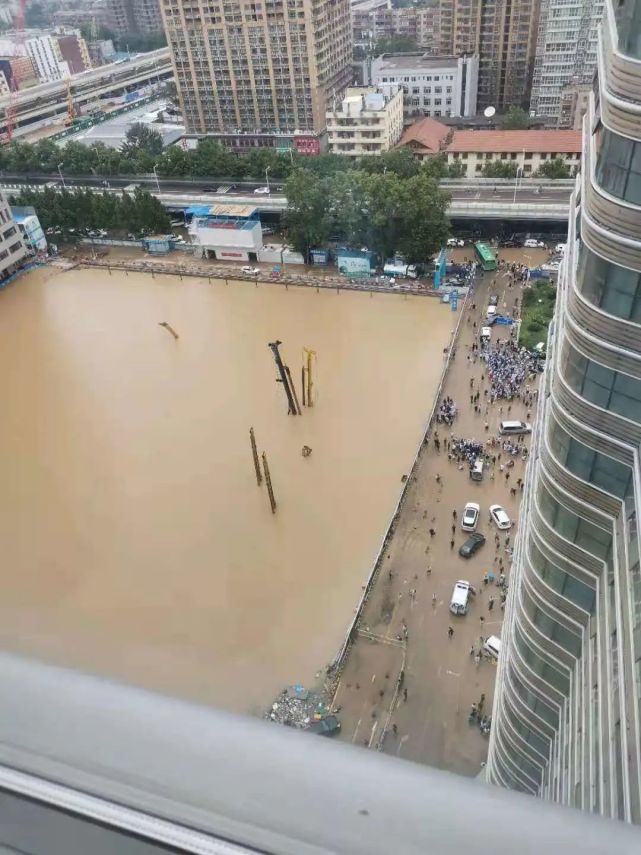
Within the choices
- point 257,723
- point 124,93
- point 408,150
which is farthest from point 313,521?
point 124,93

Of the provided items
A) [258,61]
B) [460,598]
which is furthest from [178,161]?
[460,598]

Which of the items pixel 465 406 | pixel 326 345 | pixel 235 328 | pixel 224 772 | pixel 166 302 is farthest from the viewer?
pixel 166 302

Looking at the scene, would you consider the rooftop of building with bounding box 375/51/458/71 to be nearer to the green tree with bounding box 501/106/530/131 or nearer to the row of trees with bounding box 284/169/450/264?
the green tree with bounding box 501/106/530/131

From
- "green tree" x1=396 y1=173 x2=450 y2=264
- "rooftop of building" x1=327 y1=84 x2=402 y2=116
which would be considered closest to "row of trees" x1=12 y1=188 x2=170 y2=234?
"rooftop of building" x1=327 y1=84 x2=402 y2=116

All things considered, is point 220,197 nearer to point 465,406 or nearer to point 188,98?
point 188,98

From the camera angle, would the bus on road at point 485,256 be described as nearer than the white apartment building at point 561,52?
Yes

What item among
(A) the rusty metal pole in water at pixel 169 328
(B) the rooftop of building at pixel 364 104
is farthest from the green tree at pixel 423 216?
(A) the rusty metal pole in water at pixel 169 328

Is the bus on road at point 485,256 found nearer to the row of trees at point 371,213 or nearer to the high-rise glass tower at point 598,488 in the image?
the row of trees at point 371,213
